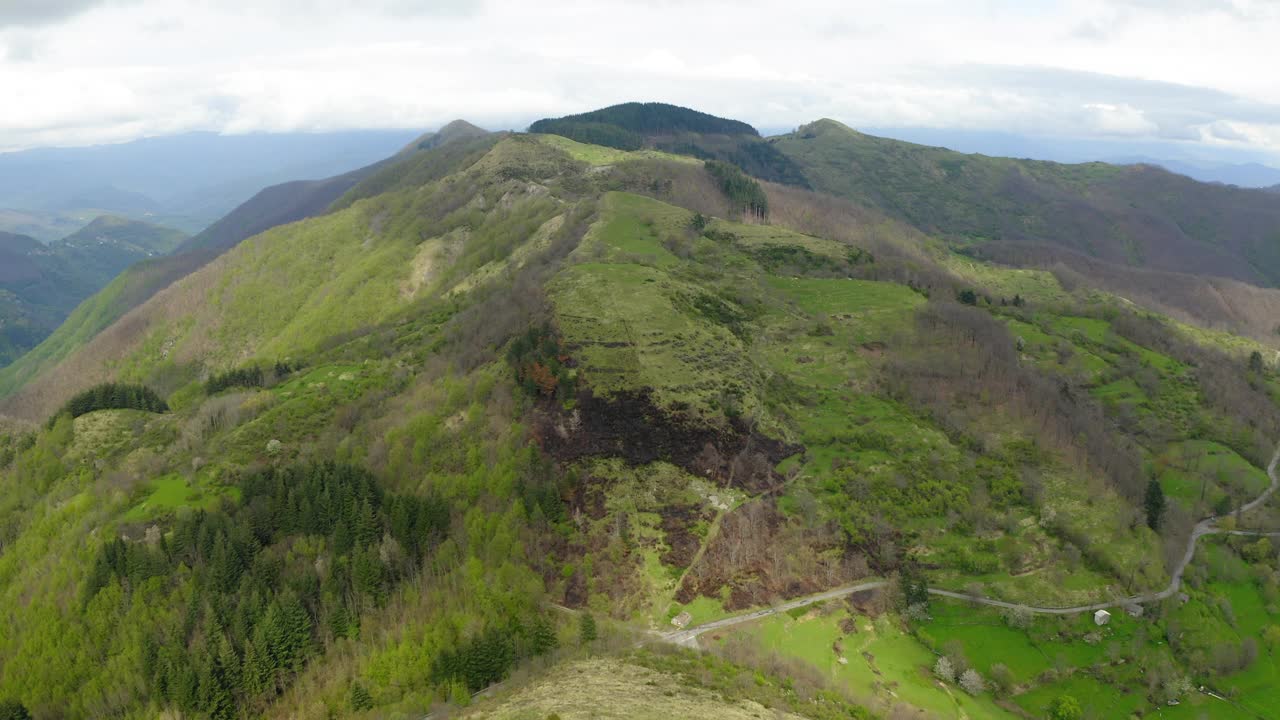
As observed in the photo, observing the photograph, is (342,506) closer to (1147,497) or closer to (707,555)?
(707,555)

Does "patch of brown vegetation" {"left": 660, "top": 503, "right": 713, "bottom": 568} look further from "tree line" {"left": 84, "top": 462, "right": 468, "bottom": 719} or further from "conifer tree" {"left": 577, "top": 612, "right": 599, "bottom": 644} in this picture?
"tree line" {"left": 84, "top": 462, "right": 468, "bottom": 719}

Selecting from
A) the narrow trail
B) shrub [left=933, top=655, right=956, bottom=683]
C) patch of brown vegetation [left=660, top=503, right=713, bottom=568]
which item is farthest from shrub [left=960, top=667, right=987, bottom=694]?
patch of brown vegetation [left=660, top=503, right=713, bottom=568]

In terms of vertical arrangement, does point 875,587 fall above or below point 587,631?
below

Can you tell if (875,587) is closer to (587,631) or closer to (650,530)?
(650,530)

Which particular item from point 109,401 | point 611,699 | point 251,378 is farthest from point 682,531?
point 109,401

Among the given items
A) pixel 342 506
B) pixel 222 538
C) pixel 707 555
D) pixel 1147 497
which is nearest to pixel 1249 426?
pixel 1147 497

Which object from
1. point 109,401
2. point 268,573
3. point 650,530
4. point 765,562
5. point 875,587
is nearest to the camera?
point 268,573

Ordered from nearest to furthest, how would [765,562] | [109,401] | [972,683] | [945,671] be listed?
1. [972,683]
2. [945,671]
3. [765,562]
4. [109,401]

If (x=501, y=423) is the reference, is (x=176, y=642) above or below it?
below
